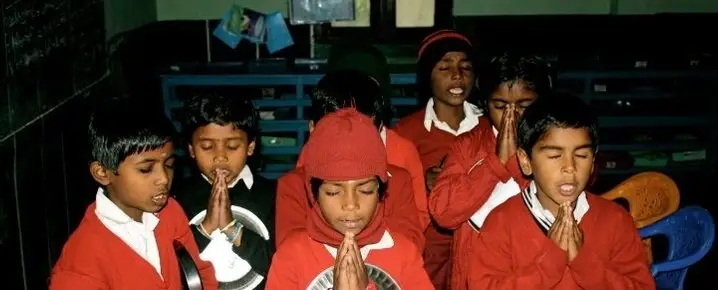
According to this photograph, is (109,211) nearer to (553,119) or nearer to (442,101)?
(553,119)

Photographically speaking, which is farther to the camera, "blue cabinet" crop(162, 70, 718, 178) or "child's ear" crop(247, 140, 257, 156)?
"blue cabinet" crop(162, 70, 718, 178)

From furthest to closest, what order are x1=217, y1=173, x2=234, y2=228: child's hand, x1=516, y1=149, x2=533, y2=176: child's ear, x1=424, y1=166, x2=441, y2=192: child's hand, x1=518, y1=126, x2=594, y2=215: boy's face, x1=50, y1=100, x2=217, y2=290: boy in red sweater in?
x1=424, y1=166, x2=441, y2=192: child's hand, x1=217, y1=173, x2=234, y2=228: child's hand, x1=516, y1=149, x2=533, y2=176: child's ear, x1=518, y1=126, x2=594, y2=215: boy's face, x1=50, y1=100, x2=217, y2=290: boy in red sweater

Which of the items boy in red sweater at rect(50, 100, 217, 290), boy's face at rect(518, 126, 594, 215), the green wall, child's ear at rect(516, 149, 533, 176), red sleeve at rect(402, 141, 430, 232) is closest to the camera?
boy in red sweater at rect(50, 100, 217, 290)

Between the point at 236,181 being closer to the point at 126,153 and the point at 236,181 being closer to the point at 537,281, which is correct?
the point at 126,153

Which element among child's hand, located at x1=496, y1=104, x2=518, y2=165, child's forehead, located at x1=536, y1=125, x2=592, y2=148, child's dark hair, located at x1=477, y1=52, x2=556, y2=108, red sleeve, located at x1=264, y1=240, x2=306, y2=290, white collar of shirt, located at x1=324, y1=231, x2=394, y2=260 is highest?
child's dark hair, located at x1=477, y1=52, x2=556, y2=108

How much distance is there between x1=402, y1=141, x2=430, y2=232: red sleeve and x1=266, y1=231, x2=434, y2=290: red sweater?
72cm

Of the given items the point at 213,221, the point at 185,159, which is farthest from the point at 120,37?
the point at 213,221

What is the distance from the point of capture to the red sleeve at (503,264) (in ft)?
8.65

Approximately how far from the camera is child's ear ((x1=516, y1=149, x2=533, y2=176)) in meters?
2.86

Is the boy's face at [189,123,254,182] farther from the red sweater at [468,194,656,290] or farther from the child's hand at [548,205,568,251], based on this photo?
the child's hand at [548,205,568,251]

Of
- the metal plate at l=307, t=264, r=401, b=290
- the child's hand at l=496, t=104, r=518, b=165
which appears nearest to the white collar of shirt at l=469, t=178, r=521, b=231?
the child's hand at l=496, t=104, r=518, b=165

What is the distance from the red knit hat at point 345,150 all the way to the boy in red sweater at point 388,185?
0.62ft

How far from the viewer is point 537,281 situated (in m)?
2.64

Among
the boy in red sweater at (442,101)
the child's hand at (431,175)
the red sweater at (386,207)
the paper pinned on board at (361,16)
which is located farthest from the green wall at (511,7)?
the red sweater at (386,207)
